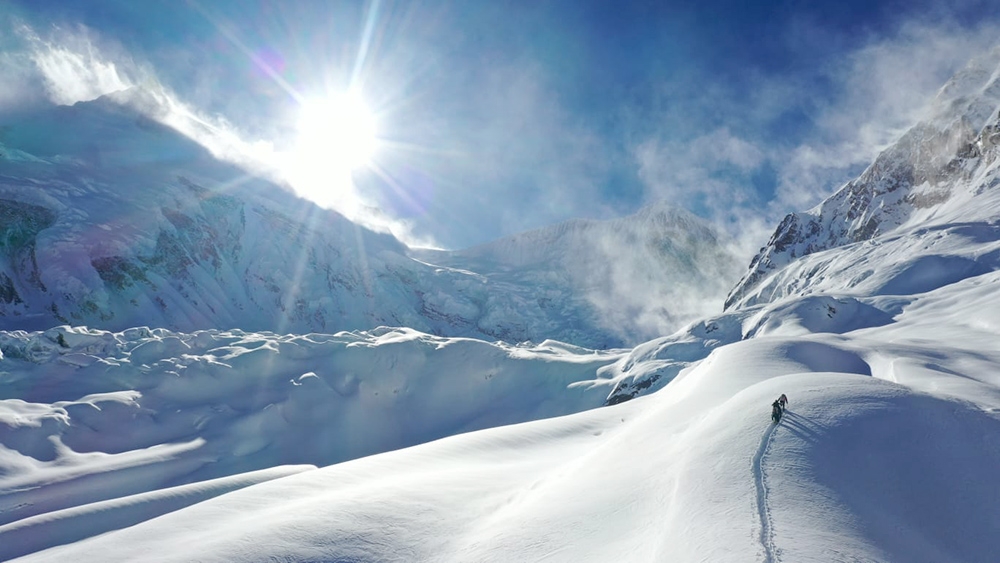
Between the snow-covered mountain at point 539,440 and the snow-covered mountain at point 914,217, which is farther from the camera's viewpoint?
the snow-covered mountain at point 914,217

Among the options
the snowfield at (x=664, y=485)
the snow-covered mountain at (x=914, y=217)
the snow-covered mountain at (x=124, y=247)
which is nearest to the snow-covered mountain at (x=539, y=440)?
the snowfield at (x=664, y=485)

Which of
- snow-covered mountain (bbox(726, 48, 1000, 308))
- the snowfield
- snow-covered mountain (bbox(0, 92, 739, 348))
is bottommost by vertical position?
the snowfield

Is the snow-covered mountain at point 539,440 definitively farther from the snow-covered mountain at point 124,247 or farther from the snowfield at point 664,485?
the snow-covered mountain at point 124,247

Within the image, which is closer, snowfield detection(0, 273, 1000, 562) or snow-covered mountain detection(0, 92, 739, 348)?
snowfield detection(0, 273, 1000, 562)

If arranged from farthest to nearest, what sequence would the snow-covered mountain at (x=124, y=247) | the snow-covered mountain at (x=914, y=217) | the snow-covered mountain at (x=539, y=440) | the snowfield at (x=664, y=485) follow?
the snow-covered mountain at (x=124, y=247), the snow-covered mountain at (x=914, y=217), the snow-covered mountain at (x=539, y=440), the snowfield at (x=664, y=485)

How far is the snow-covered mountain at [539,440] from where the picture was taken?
8945mm

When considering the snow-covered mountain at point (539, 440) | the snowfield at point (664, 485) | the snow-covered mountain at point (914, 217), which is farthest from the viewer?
the snow-covered mountain at point (914, 217)

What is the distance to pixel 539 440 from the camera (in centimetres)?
2253

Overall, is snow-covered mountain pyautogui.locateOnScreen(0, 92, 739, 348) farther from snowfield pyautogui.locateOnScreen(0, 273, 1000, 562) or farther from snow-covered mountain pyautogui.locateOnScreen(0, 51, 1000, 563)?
snowfield pyautogui.locateOnScreen(0, 273, 1000, 562)

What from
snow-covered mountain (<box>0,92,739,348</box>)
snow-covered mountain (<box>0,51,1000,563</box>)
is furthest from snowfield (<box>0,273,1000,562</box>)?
snow-covered mountain (<box>0,92,739,348</box>)

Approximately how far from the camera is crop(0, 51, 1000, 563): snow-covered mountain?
895 cm

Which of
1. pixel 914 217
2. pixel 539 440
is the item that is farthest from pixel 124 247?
pixel 914 217

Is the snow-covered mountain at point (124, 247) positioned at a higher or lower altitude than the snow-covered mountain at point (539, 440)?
higher

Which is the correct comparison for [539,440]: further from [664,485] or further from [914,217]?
[914,217]
